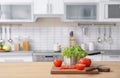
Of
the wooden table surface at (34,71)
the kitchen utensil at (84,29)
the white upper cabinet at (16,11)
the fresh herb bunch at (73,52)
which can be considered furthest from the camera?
the kitchen utensil at (84,29)

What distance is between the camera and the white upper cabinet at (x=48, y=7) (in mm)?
4672

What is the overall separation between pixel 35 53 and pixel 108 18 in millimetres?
1425

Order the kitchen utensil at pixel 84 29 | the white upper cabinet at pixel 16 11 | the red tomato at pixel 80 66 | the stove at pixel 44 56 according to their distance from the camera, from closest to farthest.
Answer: the red tomato at pixel 80 66 → the stove at pixel 44 56 → the white upper cabinet at pixel 16 11 → the kitchen utensil at pixel 84 29

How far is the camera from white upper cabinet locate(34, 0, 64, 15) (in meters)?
4.67

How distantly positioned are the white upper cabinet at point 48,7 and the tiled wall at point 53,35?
17.2 inches

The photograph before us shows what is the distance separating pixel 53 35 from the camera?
5051 mm

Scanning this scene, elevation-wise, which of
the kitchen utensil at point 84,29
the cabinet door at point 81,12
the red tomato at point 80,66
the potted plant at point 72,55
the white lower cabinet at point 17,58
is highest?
the cabinet door at point 81,12

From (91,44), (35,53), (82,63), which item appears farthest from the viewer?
(91,44)

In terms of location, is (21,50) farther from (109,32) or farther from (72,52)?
(72,52)

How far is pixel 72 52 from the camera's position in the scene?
262 centimetres

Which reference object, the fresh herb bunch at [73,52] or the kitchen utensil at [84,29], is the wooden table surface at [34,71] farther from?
the kitchen utensil at [84,29]

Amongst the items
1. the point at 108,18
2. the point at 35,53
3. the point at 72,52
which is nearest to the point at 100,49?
the point at 108,18

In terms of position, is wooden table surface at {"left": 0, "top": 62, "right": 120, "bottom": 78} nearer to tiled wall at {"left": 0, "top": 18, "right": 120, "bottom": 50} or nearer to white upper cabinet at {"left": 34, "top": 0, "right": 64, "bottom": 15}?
white upper cabinet at {"left": 34, "top": 0, "right": 64, "bottom": 15}

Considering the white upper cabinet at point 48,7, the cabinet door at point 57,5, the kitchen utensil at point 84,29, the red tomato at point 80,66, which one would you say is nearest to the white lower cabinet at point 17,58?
the white upper cabinet at point 48,7
